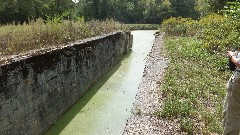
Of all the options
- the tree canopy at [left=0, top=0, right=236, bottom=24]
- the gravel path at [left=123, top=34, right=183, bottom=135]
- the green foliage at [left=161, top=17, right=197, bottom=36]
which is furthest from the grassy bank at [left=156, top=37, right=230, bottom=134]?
the tree canopy at [left=0, top=0, right=236, bottom=24]

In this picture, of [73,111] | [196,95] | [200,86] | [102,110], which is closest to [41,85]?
[73,111]

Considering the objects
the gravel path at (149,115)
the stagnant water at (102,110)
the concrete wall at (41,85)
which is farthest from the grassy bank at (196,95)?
the concrete wall at (41,85)

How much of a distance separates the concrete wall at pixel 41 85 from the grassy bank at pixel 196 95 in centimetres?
204

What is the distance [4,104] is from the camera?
3691 mm

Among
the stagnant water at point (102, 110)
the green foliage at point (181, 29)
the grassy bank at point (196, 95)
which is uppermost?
the green foliage at point (181, 29)

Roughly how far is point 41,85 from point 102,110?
6.11 ft

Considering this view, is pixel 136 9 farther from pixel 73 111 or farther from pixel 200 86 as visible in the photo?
pixel 73 111

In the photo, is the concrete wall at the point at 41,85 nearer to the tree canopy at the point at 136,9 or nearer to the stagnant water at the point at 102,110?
the stagnant water at the point at 102,110

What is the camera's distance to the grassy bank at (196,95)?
4.47m

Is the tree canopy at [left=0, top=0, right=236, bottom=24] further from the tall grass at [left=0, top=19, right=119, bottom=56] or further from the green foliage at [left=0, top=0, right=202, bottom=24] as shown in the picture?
the tall grass at [left=0, top=19, right=119, bottom=56]

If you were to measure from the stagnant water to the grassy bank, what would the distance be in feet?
3.27

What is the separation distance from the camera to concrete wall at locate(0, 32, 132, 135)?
12.5 feet

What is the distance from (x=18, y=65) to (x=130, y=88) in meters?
4.54

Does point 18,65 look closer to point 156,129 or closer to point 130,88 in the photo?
point 156,129
